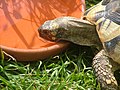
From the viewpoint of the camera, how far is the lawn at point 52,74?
7.97 ft

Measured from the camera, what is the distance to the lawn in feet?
7.97

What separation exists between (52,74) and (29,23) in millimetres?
406

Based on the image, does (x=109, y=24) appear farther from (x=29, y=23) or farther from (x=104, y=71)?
(x=29, y=23)

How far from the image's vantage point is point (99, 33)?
2516mm

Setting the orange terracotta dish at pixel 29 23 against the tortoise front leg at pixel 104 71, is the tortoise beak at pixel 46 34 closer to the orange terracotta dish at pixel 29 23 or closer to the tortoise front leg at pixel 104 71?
the orange terracotta dish at pixel 29 23

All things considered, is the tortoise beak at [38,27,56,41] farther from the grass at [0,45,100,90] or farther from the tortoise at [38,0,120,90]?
the grass at [0,45,100,90]

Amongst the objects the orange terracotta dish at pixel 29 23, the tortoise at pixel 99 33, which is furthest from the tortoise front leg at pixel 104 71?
the orange terracotta dish at pixel 29 23

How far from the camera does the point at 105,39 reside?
2.46m

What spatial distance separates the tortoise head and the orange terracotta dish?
3 centimetres

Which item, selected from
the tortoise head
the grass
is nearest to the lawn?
the grass

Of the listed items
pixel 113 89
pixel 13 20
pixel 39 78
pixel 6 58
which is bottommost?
pixel 113 89

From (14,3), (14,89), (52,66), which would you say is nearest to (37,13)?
(14,3)

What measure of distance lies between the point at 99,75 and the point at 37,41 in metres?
0.46

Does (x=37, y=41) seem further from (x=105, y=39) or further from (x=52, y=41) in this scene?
(x=105, y=39)
